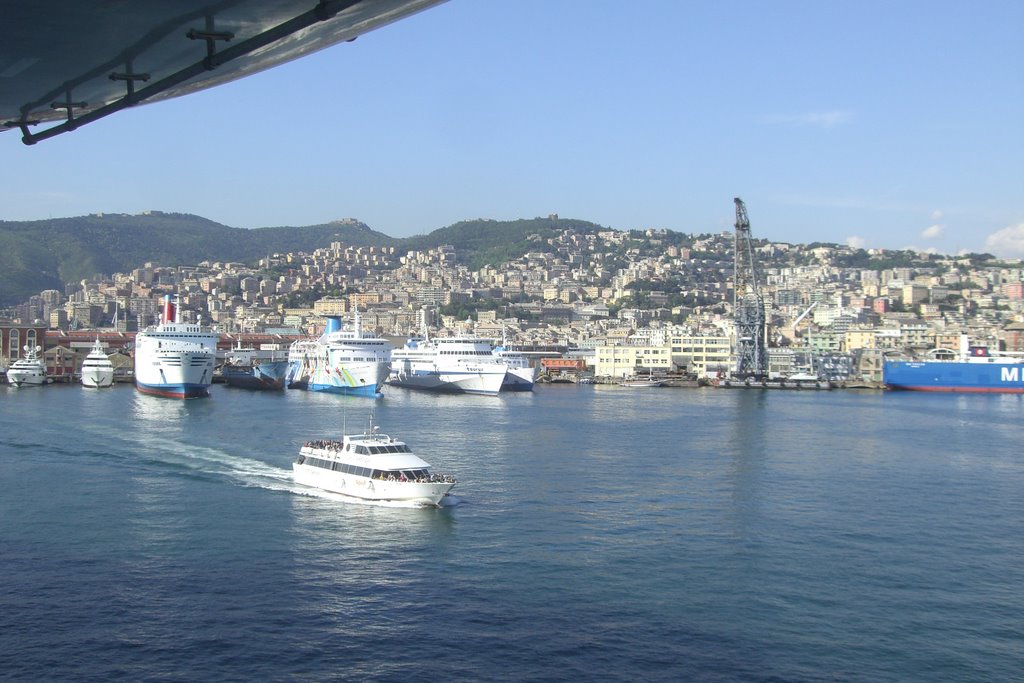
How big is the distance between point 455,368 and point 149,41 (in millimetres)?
39543

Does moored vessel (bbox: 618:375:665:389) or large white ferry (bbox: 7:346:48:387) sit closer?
large white ferry (bbox: 7:346:48:387)

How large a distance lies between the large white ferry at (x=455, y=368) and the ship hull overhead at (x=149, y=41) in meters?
37.5

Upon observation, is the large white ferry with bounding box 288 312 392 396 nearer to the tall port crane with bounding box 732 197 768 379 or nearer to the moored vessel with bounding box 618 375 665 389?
the moored vessel with bounding box 618 375 665 389

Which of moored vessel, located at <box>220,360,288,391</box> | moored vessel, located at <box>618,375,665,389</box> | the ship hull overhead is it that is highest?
the ship hull overhead

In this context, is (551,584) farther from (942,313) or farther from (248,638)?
(942,313)

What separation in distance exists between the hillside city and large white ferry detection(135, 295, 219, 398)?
62.6 feet

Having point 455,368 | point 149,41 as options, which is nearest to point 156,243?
point 455,368

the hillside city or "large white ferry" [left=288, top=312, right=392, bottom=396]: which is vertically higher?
the hillside city

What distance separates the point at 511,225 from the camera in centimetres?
16275

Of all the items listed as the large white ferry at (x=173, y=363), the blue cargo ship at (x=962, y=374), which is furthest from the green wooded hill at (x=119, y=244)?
the blue cargo ship at (x=962, y=374)

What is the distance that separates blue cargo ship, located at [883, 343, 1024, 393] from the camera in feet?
162

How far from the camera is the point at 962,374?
164 feet

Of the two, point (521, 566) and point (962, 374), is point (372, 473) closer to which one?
point (521, 566)

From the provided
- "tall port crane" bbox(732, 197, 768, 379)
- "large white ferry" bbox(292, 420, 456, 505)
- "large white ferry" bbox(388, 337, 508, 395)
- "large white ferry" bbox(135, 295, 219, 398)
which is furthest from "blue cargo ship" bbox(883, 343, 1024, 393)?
"large white ferry" bbox(292, 420, 456, 505)
